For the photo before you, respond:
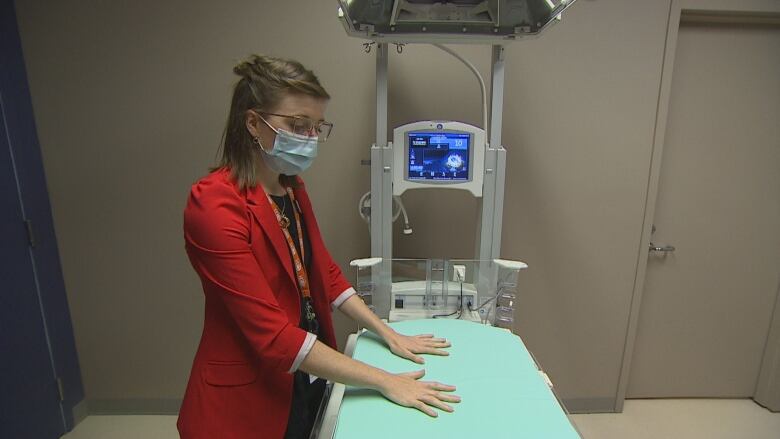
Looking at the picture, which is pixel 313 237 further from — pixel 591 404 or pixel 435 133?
pixel 591 404

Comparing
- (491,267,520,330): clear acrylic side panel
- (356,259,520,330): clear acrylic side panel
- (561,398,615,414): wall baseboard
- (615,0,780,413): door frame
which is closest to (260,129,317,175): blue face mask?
(356,259,520,330): clear acrylic side panel

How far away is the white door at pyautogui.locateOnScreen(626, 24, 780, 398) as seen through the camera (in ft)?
6.26

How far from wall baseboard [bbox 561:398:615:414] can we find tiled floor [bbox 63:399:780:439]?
28 millimetres

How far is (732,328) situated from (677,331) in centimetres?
30

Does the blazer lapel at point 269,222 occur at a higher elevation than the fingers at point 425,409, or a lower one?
higher

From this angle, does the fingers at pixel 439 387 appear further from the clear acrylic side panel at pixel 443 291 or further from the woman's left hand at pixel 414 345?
the clear acrylic side panel at pixel 443 291

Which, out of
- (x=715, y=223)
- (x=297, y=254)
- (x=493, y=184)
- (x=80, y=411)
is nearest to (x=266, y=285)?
(x=297, y=254)

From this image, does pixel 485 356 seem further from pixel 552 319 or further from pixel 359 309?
pixel 552 319

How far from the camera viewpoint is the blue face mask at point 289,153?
3.19 feet

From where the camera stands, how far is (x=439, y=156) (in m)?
1.35

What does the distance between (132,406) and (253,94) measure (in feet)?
6.86

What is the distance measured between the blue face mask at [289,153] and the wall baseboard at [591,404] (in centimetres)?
204

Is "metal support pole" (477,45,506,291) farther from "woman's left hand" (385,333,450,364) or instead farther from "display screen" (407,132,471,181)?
"woman's left hand" (385,333,450,364)

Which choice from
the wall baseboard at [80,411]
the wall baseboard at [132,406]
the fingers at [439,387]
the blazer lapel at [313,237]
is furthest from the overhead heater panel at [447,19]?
the wall baseboard at [80,411]
